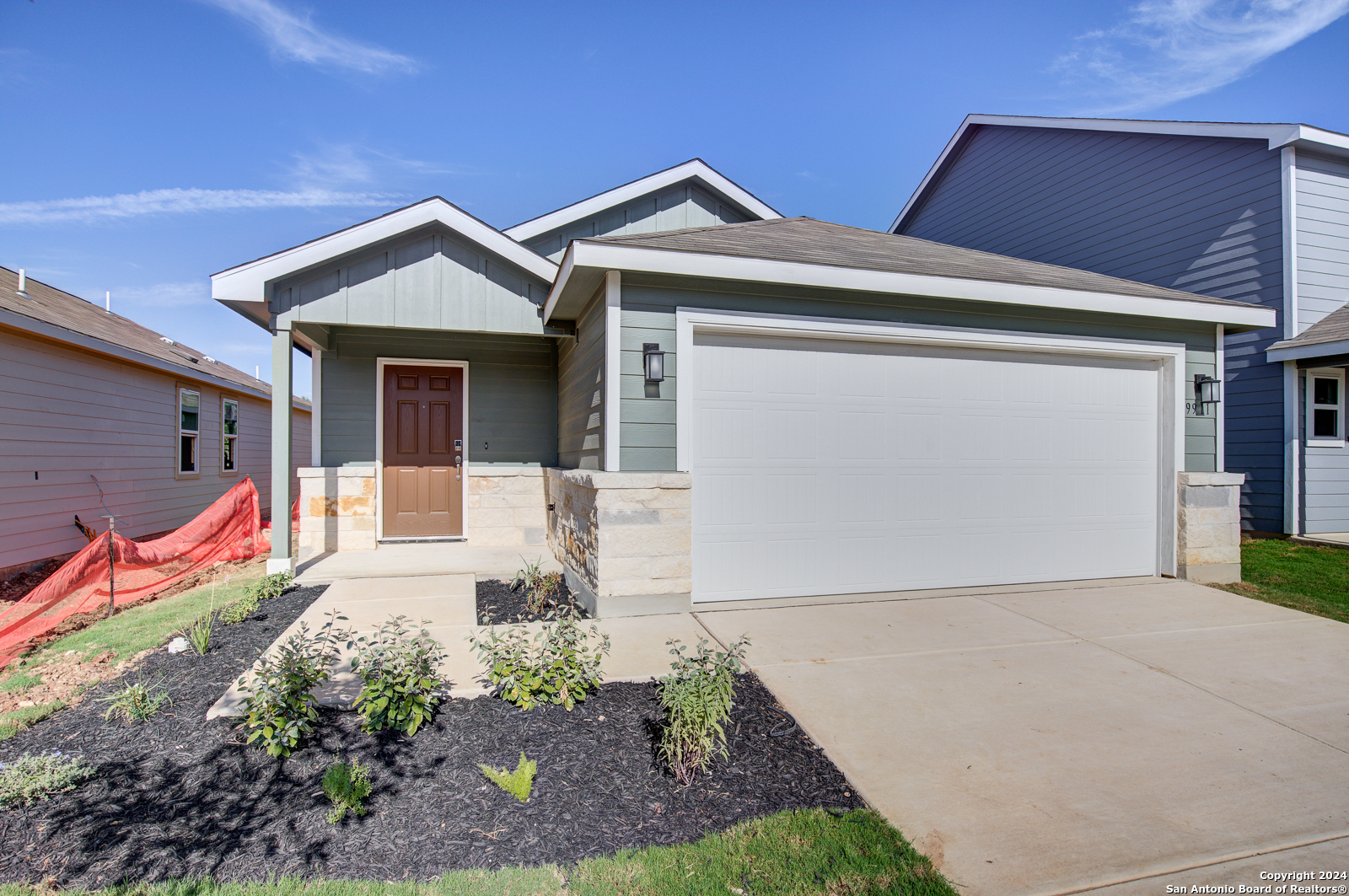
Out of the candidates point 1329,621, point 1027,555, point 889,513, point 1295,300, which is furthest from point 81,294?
point 1295,300

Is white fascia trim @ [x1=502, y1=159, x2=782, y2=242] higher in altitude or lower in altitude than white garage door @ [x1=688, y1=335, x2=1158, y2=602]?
higher

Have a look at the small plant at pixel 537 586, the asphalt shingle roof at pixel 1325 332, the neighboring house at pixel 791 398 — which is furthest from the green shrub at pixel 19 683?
the asphalt shingle roof at pixel 1325 332

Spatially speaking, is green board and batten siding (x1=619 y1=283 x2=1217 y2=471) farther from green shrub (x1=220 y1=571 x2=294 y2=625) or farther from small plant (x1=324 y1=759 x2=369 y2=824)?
green shrub (x1=220 y1=571 x2=294 y2=625)

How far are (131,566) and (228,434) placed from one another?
7.06 m

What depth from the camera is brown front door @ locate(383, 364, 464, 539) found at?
301 inches

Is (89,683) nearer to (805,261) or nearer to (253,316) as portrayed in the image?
(253,316)

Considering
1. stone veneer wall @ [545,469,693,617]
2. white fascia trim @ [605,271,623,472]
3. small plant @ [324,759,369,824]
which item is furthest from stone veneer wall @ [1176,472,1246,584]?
small plant @ [324,759,369,824]

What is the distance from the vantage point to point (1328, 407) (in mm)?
8516

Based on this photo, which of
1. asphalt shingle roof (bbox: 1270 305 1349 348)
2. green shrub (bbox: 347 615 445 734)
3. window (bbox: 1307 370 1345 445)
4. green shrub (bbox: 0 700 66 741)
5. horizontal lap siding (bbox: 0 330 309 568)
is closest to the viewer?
green shrub (bbox: 347 615 445 734)

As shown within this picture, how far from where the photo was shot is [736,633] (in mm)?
4266

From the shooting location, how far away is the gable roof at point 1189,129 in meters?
8.03

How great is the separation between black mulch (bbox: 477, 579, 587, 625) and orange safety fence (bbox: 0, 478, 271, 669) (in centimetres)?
294

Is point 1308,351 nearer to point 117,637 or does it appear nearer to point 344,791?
point 344,791

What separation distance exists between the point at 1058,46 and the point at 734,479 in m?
7.24
